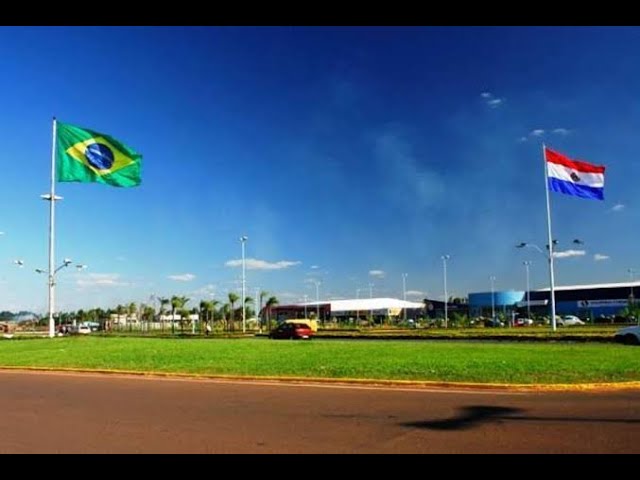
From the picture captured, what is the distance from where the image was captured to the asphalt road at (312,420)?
8391mm

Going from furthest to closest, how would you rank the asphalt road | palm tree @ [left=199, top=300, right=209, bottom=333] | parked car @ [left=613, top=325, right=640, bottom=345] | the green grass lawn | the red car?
palm tree @ [left=199, top=300, right=209, bottom=333] → the red car → parked car @ [left=613, top=325, right=640, bottom=345] → the green grass lawn → the asphalt road

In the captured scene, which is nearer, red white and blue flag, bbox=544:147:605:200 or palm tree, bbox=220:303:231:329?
red white and blue flag, bbox=544:147:605:200

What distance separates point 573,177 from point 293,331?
69.1 ft

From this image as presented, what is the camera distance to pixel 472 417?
34.1ft

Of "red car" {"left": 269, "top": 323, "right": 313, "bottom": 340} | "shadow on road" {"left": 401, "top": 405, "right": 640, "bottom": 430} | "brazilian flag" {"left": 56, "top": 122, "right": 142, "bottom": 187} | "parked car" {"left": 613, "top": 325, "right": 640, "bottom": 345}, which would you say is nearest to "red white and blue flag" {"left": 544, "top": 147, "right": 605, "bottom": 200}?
"parked car" {"left": 613, "top": 325, "right": 640, "bottom": 345}

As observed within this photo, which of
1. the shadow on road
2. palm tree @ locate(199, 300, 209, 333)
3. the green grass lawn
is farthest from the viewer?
palm tree @ locate(199, 300, 209, 333)

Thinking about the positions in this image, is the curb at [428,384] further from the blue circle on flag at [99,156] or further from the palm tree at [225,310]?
the palm tree at [225,310]

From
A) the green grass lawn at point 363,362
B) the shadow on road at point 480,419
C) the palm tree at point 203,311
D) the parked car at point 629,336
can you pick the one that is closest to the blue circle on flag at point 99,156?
the green grass lawn at point 363,362

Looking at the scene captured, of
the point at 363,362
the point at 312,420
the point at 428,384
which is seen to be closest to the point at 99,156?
the point at 363,362

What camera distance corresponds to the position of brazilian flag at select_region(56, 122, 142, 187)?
32594 millimetres

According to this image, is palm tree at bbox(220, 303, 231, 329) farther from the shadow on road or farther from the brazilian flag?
the shadow on road

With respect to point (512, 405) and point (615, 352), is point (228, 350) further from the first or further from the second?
point (512, 405)

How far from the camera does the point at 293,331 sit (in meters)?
46.5

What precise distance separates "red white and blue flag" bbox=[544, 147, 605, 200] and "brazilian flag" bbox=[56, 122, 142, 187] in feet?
81.4
